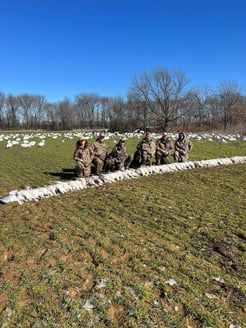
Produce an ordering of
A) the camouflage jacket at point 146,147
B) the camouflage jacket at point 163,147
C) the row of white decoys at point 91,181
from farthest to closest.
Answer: the camouflage jacket at point 163,147
the camouflage jacket at point 146,147
the row of white decoys at point 91,181

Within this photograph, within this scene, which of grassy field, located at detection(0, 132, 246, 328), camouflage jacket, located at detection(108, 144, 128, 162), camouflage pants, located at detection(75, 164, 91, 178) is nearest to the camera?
grassy field, located at detection(0, 132, 246, 328)

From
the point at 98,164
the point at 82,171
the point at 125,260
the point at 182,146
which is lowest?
the point at 125,260

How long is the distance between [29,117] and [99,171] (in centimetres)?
6776

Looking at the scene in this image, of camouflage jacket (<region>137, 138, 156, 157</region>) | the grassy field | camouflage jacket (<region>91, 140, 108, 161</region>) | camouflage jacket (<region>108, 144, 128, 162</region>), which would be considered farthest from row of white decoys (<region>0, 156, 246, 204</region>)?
camouflage jacket (<region>91, 140, 108, 161</region>)

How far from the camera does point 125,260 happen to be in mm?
4113

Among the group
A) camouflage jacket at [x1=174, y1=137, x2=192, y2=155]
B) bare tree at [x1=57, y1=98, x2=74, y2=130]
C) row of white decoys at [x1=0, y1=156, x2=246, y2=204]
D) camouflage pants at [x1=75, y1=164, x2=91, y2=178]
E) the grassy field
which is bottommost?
the grassy field

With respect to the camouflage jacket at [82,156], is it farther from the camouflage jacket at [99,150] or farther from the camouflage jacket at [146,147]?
the camouflage jacket at [146,147]

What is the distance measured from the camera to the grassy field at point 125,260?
3076 millimetres

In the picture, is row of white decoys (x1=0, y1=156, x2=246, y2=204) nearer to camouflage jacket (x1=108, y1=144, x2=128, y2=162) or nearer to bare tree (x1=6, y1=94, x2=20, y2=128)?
camouflage jacket (x1=108, y1=144, x2=128, y2=162)

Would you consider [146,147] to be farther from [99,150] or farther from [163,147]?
[99,150]

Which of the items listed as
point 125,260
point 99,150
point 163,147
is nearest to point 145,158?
point 163,147

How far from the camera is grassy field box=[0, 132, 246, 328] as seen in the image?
121 inches

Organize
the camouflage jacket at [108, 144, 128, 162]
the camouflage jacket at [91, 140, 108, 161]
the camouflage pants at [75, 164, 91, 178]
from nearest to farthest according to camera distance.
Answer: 1. the camouflage pants at [75, 164, 91, 178]
2. the camouflage jacket at [91, 140, 108, 161]
3. the camouflage jacket at [108, 144, 128, 162]

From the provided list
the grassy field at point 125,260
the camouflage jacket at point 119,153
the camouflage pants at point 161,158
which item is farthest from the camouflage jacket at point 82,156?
the camouflage pants at point 161,158
